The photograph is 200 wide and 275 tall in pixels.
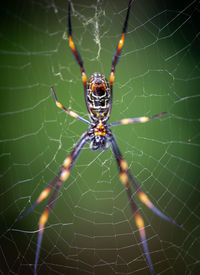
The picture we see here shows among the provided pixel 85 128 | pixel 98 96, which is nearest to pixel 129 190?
pixel 98 96

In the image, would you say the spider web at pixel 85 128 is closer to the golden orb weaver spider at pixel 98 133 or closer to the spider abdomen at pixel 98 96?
the golden orb weaver spider at pixel 98 133

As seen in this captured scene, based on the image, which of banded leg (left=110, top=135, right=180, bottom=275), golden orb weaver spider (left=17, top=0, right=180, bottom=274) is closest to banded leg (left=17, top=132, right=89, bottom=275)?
golden orb weaver spider (left=17, top=0, right=180, bottom=274)

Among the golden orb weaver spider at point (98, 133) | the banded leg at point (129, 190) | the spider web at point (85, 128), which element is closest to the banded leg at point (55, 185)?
the golden orb weaver spider at point (98, 133)

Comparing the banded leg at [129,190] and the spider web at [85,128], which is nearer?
the banded leg at [129,190]

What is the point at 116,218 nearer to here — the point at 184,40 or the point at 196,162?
the point at 196,162

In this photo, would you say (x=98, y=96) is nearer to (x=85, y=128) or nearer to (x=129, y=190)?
(x=129, y=190)

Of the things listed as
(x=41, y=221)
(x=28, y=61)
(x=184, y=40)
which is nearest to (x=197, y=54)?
(x=184, y=40)

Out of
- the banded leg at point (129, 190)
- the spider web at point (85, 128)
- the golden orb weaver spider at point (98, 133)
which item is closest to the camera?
the golden orb weaver spider at point (98, 133)

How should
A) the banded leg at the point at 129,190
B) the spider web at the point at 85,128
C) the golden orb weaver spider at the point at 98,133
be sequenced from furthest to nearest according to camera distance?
the spider web at the point at 85,128 → the banded leg at the point at 129,190 → the golden orb weaver spider at the point at 98,133
